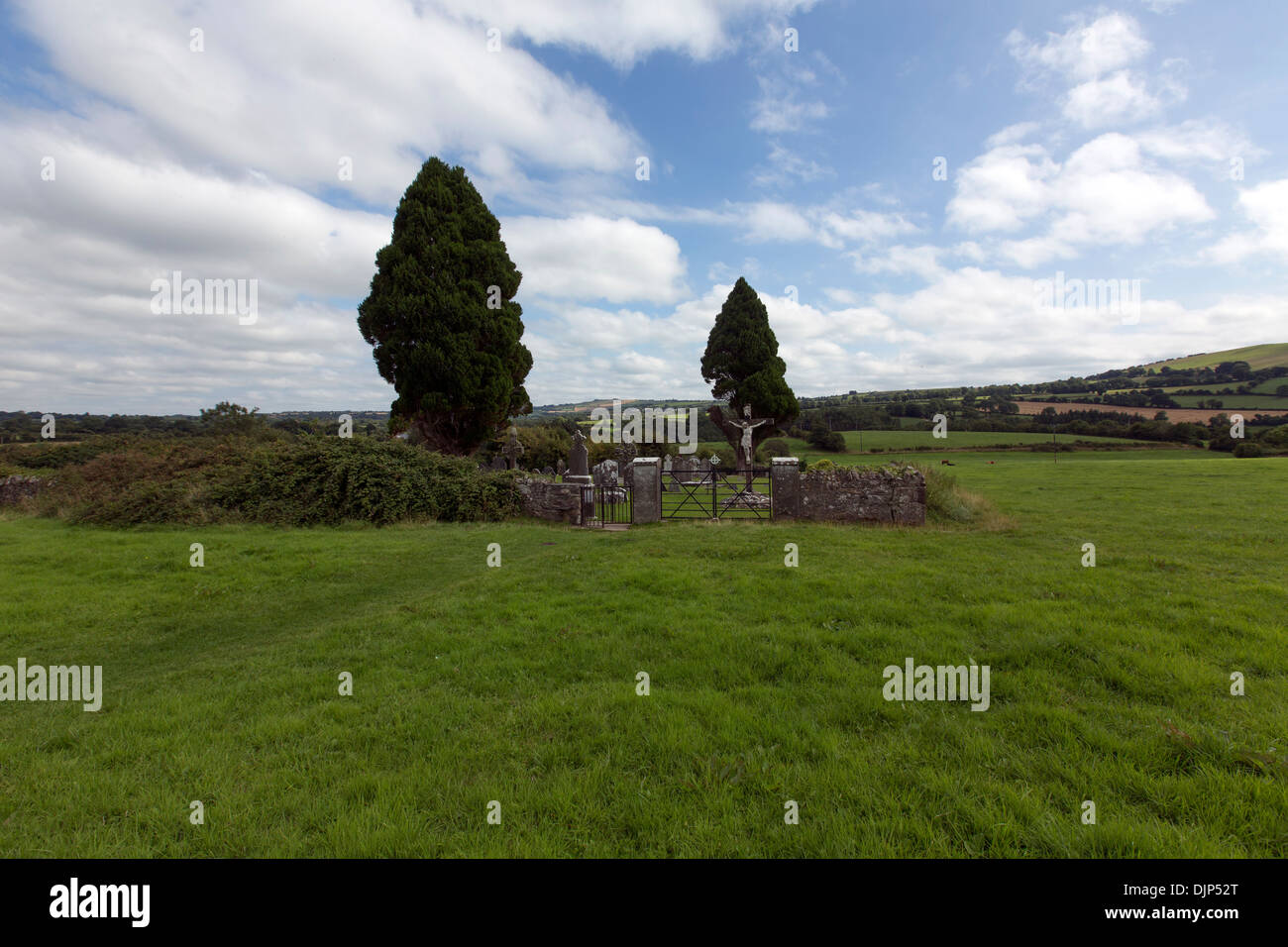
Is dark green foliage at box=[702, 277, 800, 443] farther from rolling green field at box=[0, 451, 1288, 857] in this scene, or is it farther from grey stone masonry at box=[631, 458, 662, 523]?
rolling green field at box=[0, 451, 1288, 857]

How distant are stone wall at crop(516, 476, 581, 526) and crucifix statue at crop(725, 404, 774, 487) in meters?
11.6

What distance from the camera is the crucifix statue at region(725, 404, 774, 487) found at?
75.3 ft

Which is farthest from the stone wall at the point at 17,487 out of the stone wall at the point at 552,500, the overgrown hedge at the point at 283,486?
the stone wall at the point at 552,500

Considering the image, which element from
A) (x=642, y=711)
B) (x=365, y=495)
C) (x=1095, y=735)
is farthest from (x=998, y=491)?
(x=365, y=495)

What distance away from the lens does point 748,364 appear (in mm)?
24422

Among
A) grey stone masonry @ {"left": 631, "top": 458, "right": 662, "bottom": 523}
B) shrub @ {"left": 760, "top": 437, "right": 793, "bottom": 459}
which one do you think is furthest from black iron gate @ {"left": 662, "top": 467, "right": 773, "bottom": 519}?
shrub @ {"left": 760, "top": 437, "right": 793, "bottom": 459}

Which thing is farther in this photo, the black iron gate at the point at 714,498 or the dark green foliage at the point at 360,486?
the black iron gate at the point at 714,498

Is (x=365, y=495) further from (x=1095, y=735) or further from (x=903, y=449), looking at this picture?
(x=903, y=449)

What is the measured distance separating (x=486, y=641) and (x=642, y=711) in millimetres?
2202

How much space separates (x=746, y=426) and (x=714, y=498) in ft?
36.0

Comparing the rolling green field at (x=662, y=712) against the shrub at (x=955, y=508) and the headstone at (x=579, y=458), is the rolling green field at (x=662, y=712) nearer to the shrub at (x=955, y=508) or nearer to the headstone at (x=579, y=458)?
the shrub at (x=955, y=508)

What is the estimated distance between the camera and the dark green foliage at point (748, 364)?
78.4 feet

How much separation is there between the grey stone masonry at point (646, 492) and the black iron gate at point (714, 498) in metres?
0.72

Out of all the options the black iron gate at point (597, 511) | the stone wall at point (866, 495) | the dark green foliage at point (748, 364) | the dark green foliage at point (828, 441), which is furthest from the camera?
the dark green foliage at point (828, 441)
